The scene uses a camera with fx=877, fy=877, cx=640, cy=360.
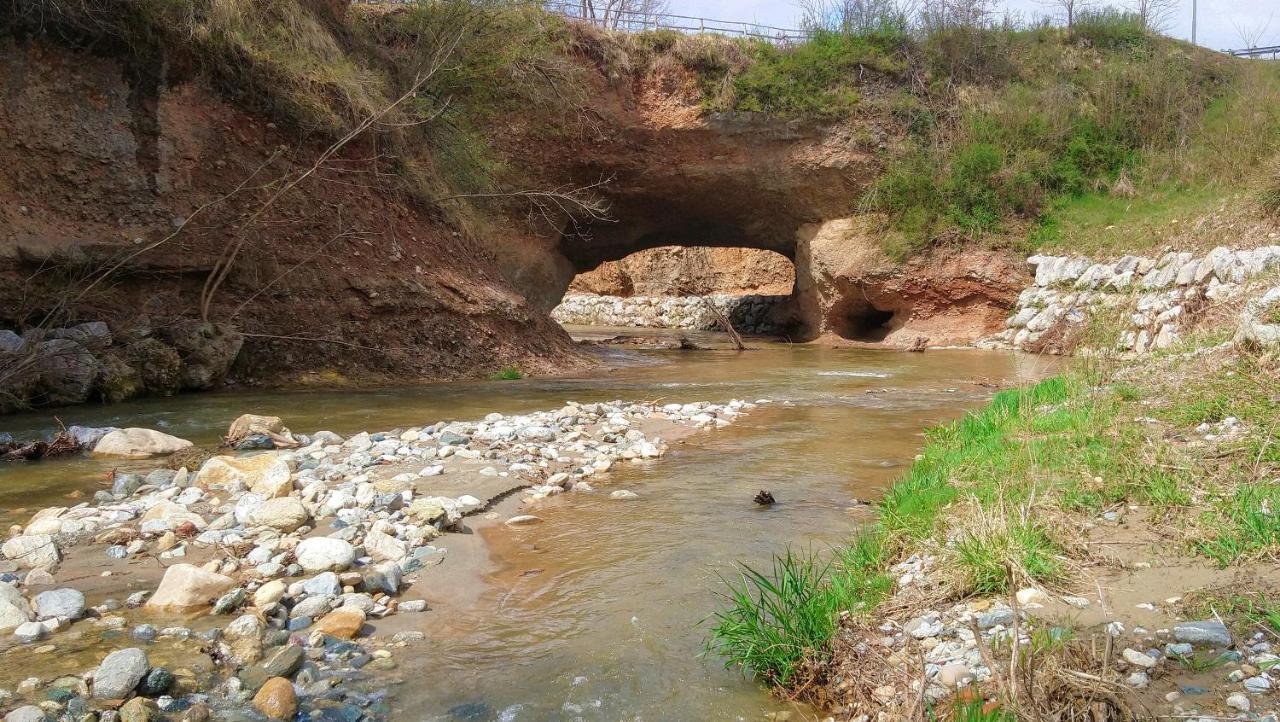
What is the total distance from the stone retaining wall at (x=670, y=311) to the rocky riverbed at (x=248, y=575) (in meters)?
18.6

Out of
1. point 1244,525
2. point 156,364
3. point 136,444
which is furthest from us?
point 156,364

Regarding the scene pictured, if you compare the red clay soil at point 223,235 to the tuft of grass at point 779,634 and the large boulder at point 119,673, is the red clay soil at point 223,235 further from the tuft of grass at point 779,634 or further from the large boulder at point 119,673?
the tuft of grass at point 779,634

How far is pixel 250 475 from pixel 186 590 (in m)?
2.07

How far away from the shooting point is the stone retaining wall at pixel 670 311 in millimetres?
27250

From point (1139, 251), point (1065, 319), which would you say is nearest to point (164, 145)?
point (1065, 319)

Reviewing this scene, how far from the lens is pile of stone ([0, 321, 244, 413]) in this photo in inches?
344

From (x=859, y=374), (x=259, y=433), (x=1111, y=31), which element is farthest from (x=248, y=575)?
(x=1111, y=31)

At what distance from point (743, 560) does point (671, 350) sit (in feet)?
51.7

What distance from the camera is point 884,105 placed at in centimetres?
2045

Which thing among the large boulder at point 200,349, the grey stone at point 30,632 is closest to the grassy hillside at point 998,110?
the large boulder at point 200,349

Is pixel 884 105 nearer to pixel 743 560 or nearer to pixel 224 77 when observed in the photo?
pixel 224 77

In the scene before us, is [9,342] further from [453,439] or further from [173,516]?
[173,516]

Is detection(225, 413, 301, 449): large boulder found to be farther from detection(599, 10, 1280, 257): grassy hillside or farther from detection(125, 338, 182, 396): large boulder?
detection(599, 10, 1280, 257): grassy hillside

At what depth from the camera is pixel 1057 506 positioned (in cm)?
397
